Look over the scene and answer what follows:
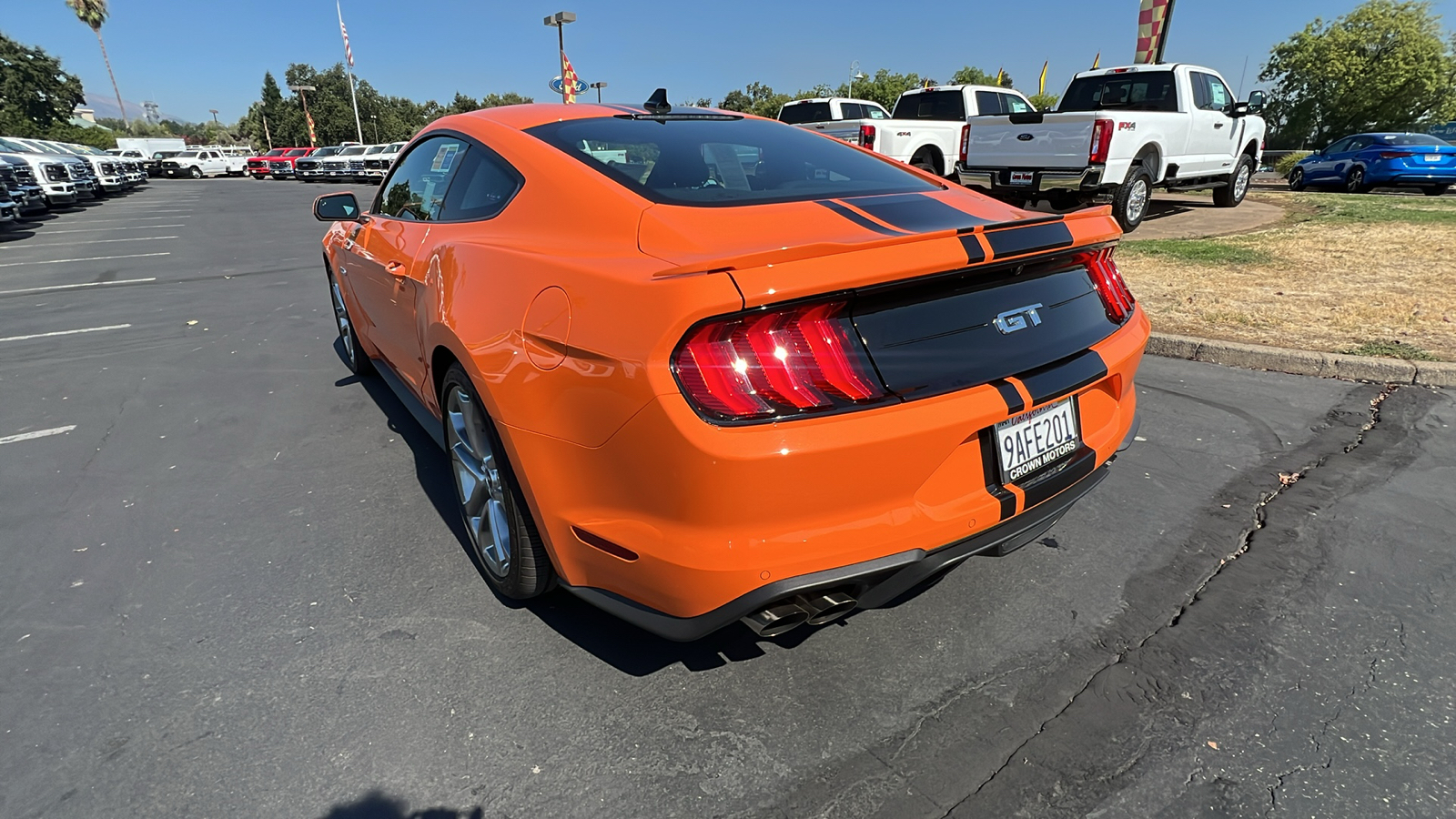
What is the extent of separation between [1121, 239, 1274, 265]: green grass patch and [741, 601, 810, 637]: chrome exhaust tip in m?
7.75

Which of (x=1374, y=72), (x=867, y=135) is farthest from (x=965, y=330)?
(x=1374, y=72)

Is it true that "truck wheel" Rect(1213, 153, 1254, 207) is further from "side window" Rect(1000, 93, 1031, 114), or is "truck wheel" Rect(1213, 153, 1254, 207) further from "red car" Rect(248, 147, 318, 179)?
"red car" Rect(248, 147, 318, 179)

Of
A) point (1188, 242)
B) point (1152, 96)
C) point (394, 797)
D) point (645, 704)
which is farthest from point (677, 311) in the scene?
point (1152, 96)

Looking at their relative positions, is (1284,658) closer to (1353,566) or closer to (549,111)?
(1353,566)

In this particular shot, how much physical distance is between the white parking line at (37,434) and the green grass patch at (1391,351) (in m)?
7.81

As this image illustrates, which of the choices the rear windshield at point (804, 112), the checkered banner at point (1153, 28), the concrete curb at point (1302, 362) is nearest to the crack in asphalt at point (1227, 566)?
the concrete curb at point (1302, 362)

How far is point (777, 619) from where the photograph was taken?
1.89m

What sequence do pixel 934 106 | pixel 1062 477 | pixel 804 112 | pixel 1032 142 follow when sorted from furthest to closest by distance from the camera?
1. pixel 804 112
2. pixel 934 106
3. pixel 1032 142
4. pixel 1062 477

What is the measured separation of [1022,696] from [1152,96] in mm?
11498

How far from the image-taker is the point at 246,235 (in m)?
14.2

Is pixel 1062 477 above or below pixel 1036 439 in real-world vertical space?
below

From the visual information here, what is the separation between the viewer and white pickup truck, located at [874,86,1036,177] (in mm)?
12427

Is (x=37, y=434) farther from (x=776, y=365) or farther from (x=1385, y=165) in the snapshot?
(x=1385, y=165)

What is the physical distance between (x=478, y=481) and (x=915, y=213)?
1716 millimetres
